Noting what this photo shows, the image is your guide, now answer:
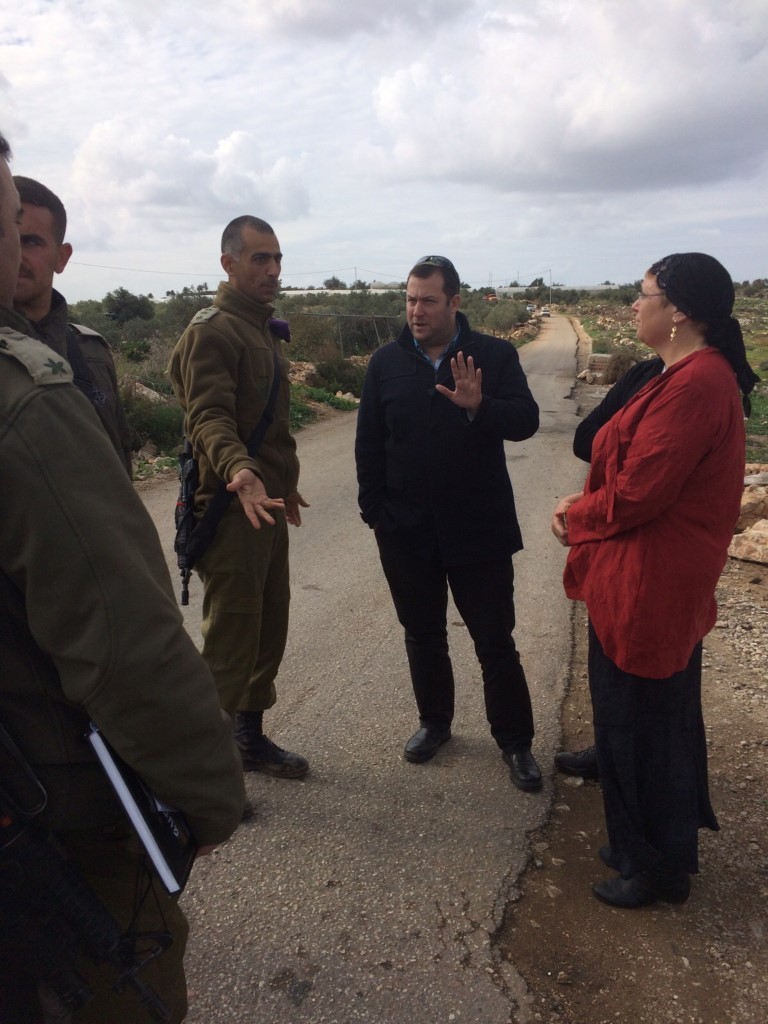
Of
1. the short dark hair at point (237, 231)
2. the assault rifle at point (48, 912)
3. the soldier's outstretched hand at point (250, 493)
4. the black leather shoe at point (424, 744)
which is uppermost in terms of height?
the short dark hair at point (237, 231)

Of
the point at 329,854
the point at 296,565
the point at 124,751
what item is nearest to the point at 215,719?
the point at 124,751

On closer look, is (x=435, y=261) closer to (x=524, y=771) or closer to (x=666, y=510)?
(x=666, y=510)

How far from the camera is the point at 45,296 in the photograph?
2.34 metres

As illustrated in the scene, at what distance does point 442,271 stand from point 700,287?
1202 millimetres

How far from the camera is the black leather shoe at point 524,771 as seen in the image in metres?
3.14

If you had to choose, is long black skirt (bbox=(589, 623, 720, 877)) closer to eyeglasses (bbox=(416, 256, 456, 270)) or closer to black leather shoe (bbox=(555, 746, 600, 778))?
black leather shoe (bbox=(555, 746, 600, 778))

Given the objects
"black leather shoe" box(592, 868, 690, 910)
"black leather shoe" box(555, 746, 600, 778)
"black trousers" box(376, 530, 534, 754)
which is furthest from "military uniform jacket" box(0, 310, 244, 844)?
"black leather shoe" box(555, 746, 600, 778)

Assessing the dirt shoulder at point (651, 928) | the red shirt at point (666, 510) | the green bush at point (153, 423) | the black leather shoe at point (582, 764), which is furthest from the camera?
the green bush at point (153, 423)

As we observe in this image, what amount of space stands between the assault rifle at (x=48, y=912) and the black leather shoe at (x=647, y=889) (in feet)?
5.71

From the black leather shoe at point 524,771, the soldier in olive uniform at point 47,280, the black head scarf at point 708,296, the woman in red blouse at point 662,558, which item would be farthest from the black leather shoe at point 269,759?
the black head scarf at point 708,296

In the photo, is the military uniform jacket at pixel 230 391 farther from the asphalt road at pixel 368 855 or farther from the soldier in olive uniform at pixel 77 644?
the soldier in olive uniform at pixel 77 644

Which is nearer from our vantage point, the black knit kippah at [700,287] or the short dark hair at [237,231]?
the black knit kippah at [700,287]

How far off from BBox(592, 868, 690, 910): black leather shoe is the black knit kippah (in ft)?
6.00

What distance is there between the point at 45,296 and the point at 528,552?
485cm
